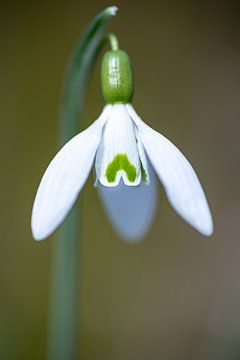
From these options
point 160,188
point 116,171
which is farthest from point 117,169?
point 160,188

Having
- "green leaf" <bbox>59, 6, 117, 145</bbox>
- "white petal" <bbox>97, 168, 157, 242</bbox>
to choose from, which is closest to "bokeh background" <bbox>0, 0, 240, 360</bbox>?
"white petal" <bbox>97, 168, 157, 242</bbox>

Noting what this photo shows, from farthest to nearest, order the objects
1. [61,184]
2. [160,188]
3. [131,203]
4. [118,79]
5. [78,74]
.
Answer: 1. [160,188]
2. [131,203]
3. [78,74]
4. [118,79]
5. [61,184]

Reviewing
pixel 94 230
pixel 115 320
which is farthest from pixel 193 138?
pixel 115 320

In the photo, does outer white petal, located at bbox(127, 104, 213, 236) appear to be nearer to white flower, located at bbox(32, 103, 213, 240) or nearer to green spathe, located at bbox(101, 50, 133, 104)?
white flower, located at bbox(32, 103, 213, 240)

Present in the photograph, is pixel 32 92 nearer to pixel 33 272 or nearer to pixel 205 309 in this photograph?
pixel 33 272


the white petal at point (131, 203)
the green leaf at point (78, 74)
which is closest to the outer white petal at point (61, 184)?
the green leaf at point (78, 74)

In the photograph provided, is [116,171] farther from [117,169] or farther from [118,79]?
[118,79]

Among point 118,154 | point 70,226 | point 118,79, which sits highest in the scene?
point 118,79
